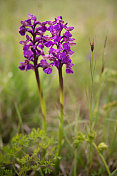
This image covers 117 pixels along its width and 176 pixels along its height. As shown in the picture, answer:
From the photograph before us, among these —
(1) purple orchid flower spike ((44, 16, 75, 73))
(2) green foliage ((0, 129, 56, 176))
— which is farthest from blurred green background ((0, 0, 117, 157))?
(2) green foliage ((0, 129, 56, 176))

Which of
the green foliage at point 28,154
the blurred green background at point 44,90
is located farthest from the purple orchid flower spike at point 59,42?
the green foliage at point 28,154

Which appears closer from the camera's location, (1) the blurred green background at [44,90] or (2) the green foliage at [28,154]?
(2) the green foliage at [28,154]

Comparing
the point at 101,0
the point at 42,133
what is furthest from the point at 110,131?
the point at 101,0

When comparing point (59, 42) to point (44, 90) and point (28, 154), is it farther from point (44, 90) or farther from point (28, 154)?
point (44, 90)

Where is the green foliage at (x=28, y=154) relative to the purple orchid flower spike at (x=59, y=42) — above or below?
below

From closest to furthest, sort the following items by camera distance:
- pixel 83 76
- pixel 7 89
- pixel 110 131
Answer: pixel 110 131
pixel 7 89
pixel 83 76

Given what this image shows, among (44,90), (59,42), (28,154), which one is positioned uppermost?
(59,42)

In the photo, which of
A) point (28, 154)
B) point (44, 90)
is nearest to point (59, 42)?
point (28, 154)

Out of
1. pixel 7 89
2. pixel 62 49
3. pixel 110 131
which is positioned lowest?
pixel 110 131

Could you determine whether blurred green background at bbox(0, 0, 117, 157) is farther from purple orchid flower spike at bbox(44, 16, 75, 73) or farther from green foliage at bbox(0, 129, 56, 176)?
green foliage at bbox(0, 129, 56, 176)

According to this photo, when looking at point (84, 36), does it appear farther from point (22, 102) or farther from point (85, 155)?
point (85, 155)

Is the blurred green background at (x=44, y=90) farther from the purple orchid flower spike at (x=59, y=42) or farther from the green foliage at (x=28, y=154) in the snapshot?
the green foliage at (x=28, y=154)
